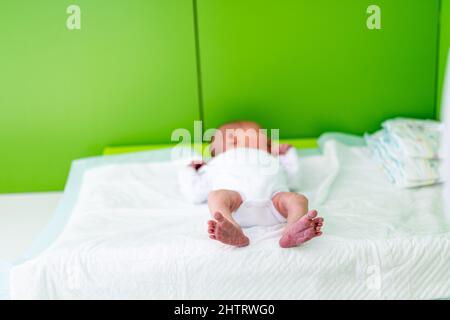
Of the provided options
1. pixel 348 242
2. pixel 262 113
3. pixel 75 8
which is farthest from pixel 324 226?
pixel 75 8

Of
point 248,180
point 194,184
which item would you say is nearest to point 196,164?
point 194,184

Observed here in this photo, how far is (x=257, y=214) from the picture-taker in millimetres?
1835

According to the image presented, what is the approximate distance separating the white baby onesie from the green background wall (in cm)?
46

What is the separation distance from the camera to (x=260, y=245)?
1665 mm

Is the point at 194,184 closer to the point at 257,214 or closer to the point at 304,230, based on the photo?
the point at 257,214

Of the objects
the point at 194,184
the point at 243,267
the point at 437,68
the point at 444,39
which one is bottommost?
the point at 243,267

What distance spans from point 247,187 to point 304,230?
418mm

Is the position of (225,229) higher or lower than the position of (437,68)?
lower

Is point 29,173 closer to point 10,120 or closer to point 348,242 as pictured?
point 10,120

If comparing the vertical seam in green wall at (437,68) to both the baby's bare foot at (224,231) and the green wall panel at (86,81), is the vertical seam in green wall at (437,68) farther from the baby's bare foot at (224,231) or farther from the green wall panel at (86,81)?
the baby's bare foot at (224,231)

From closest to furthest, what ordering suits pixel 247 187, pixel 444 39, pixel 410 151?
pixel 247 187
pixel 410 151
pixel 444 39

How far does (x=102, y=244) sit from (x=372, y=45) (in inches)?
56.1

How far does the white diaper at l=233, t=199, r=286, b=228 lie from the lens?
5.98 ft

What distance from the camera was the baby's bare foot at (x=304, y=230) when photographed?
1.59m
